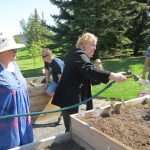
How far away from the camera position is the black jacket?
306 cm

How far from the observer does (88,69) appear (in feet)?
9.68

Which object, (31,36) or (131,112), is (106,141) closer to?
(131,112)

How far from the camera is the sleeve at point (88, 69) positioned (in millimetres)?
2891

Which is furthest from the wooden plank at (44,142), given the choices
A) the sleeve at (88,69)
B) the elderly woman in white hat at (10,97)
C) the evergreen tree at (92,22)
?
the evergreen tree at (92,22)

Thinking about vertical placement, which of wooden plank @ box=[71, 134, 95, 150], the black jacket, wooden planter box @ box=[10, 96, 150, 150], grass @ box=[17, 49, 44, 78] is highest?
the black jacket

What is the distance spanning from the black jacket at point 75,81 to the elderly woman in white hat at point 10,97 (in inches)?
24.2

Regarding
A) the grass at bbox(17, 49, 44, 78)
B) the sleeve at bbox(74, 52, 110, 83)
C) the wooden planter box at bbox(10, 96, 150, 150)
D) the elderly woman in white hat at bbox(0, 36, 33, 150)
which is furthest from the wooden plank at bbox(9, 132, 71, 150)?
the grass at bbox(17, 49, 44, 78)

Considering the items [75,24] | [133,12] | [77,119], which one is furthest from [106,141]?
[133,12]

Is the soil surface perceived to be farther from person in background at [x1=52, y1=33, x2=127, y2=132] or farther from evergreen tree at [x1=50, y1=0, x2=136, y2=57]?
evergreen tree at [x1=50, y1=0, x2=136, y2=57]

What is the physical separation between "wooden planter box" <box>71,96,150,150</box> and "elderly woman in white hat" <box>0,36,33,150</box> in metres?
0.49

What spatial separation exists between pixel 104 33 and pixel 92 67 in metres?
14.3

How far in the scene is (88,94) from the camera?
3.49m

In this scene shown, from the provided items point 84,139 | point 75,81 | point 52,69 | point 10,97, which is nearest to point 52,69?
point 52,69

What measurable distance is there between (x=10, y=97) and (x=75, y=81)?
2.93 feet
